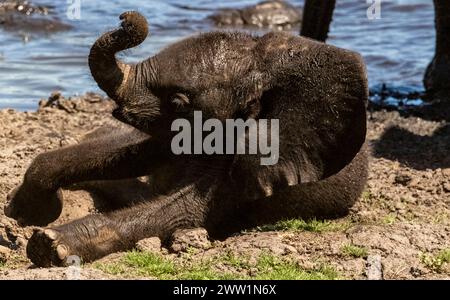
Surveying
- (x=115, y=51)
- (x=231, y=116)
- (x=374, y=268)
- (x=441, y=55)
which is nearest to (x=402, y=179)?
(x=231, y=116)

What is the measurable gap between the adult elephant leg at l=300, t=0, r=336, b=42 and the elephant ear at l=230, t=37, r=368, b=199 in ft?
11.8

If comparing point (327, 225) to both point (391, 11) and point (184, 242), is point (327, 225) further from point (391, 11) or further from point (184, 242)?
point (391, 11)

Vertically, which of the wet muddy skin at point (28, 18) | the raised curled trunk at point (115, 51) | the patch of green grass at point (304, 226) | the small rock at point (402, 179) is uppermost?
the raised curled trunk at point (115, 51)

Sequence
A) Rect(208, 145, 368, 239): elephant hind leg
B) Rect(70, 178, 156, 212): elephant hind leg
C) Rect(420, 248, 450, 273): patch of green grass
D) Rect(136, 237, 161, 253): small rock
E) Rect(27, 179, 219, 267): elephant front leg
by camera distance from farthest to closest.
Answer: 1. Rect(70, 178, 156, 212): elephant hind leg
2. Rect(208, 145, 368, 239): elephant hind leg
3. Rect(136, 237, 161, 253): small rock
4. Rect(27, 179, 219, 267): elephant front leg
5. Rect(420, 248, 450, 273): patch of green grass

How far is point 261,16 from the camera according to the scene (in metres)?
16.3

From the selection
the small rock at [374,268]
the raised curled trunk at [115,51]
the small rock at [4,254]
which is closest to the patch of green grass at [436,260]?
the small rock at [374,268]

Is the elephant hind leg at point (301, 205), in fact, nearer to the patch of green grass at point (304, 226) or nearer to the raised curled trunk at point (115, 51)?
the patch of green grass at point (304, 226)

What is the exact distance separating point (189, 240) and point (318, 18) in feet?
14.2

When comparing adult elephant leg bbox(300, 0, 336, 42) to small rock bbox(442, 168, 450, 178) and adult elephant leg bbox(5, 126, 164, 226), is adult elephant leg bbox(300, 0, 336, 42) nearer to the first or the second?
small rock bbox(442, 168, 450, 178)

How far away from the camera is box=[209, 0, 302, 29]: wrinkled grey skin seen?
Answer: 16.2 meters

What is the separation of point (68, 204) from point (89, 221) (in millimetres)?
1234

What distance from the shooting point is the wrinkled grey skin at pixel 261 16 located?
16156 millimetres

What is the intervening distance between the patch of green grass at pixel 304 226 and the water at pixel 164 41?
3.40 meters

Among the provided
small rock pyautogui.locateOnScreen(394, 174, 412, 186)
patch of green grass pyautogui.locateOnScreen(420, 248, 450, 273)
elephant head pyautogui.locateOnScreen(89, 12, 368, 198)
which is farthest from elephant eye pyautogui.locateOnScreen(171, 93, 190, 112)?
small rock pyautogui.locateOnScreen(394, 174, 412, 186)
